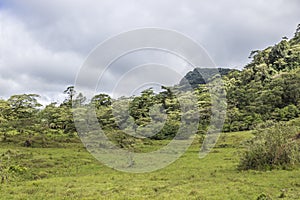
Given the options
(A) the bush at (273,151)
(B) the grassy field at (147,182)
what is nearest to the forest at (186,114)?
(A) the bush at (273,151)

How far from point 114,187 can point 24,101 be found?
3842 centimetres

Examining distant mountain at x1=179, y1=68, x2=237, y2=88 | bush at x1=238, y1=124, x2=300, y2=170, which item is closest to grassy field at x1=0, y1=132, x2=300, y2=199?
bush at x1=238, y1=124, x2=300, y2=170

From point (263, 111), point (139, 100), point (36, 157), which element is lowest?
point (36, 157)

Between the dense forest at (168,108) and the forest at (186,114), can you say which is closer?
the forest at (186,114)

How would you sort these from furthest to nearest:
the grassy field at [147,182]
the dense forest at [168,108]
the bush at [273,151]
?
the dense forest at [168,108] → the bush at [273,151] → the grassy field at [147,182]

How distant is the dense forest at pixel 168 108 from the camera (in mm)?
45375

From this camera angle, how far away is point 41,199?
50.6ft

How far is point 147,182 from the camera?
19750mm

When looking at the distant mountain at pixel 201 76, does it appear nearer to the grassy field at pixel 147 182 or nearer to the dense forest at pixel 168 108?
the dense forest at pixel 168 108

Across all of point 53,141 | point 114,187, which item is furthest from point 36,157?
point 114,187

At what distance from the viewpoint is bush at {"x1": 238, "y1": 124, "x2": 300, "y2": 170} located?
22.2 m

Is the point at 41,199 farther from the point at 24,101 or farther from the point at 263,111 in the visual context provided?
the point at 263,111

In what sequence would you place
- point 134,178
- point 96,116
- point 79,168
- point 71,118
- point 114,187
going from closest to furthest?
point 114,187 < point 134,178 < point 79,168 < point 96,116 < point 71,118

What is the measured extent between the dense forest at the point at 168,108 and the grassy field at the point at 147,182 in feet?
48.9
